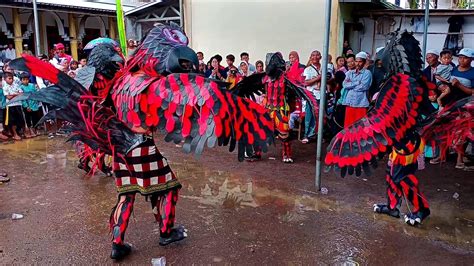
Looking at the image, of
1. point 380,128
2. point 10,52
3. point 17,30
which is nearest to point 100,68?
point 380,128

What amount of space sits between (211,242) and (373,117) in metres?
1.73

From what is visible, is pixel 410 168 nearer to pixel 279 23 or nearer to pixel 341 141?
pixel 341 141

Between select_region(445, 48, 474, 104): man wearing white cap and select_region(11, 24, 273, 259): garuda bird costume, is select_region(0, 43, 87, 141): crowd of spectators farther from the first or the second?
select_region(445, 48, 474, 104): man wearing white cap

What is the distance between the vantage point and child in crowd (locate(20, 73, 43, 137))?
807 centimetres

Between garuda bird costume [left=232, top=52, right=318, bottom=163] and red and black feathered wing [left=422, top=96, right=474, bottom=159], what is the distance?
2.07m

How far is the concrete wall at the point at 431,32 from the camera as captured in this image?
9222 mm

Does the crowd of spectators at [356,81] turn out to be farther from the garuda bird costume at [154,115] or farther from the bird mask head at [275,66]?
the garuda bird costume at [154,115]

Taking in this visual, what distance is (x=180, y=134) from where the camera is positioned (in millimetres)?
2752

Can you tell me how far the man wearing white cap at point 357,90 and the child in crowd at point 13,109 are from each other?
5.68 meters

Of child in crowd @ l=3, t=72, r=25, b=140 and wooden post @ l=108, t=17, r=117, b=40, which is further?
wooden post @ l=108, t=17, r=117, b=40

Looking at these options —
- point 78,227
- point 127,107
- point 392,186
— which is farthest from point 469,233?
point 78,227

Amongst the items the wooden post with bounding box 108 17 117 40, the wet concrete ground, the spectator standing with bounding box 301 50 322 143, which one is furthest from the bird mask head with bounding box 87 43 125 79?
the wooden post with bounding box 108 17 117 40

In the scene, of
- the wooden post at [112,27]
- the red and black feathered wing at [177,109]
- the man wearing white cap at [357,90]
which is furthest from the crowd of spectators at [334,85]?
the wooden post at [112,27]

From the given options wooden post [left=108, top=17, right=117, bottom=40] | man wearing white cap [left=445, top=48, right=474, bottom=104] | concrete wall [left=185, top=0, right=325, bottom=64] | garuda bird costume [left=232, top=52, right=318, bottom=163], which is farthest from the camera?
wooden post [left=108, top=17, right=117, bottom=40]
